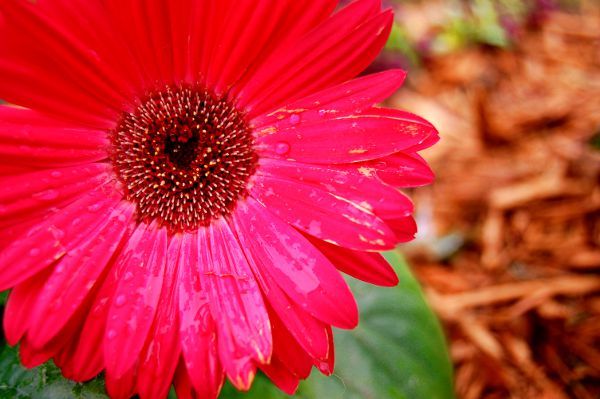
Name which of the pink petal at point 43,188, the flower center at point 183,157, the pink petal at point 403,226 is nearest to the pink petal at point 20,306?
the pink petal at point 43,188

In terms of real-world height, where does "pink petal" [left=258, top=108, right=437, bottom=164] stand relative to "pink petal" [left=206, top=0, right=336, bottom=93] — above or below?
below

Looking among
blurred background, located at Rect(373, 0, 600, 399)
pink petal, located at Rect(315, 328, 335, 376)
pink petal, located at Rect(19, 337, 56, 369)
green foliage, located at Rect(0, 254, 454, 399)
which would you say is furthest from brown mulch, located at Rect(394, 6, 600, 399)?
pink petal, located at Rect(19, 337, 56, 369)

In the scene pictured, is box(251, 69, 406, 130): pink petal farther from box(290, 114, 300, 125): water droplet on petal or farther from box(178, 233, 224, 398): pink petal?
box(178, 233, 224, 398): pink petal

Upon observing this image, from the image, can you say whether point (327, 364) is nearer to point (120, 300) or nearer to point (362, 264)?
point (362, 264)

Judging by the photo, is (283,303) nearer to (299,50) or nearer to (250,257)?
(250,257)

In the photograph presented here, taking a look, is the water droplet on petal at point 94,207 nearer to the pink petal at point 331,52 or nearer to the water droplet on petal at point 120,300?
the water droplet on petal at point 120,300

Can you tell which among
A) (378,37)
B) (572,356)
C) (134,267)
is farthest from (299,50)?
(572,356)
